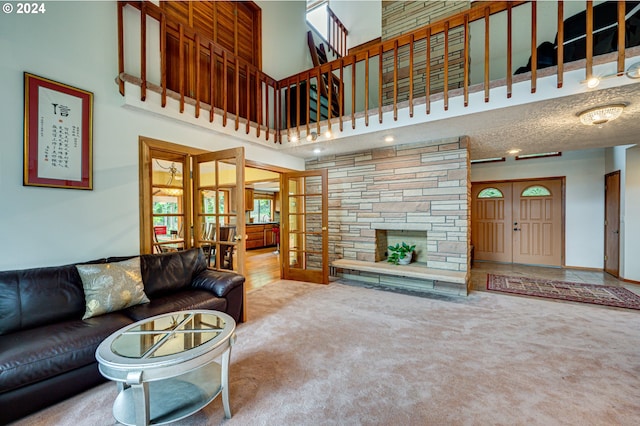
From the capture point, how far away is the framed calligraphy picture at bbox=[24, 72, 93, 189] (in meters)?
2.15

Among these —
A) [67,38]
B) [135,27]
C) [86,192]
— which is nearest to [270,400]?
[86,192]

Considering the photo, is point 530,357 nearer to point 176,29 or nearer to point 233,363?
point 233,363

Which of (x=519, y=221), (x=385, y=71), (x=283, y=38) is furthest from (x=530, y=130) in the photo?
(x=283, y=38)

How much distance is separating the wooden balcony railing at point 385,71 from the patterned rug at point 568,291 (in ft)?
9.52

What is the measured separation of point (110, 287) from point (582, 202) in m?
7.60

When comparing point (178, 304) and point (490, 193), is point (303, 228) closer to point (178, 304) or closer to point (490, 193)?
point (178, 304)

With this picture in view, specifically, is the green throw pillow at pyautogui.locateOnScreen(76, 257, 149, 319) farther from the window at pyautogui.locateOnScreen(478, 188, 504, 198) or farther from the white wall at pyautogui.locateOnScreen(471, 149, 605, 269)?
the white wall at pyautogui.locateOnScreen(471, 149, 605, 269)

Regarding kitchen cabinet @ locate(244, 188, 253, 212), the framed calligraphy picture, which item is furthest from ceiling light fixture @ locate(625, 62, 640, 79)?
kitchen cabinet @ locate(244, 188, 253, 212)

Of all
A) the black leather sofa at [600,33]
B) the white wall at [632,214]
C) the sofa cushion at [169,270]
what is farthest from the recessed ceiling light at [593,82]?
the sofa cushion at [169,270]

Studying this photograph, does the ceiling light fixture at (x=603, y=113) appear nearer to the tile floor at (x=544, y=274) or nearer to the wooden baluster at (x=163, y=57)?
the tile floor at (x=544, y=274)

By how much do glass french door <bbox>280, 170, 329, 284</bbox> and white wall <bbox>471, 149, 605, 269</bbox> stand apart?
479 cm

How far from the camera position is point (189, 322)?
6.02 ft

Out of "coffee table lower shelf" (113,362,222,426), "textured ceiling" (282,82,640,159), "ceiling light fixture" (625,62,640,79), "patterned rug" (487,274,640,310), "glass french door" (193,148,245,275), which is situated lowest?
"patterned rug" (487,274,640,310)

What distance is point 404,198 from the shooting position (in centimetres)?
426
